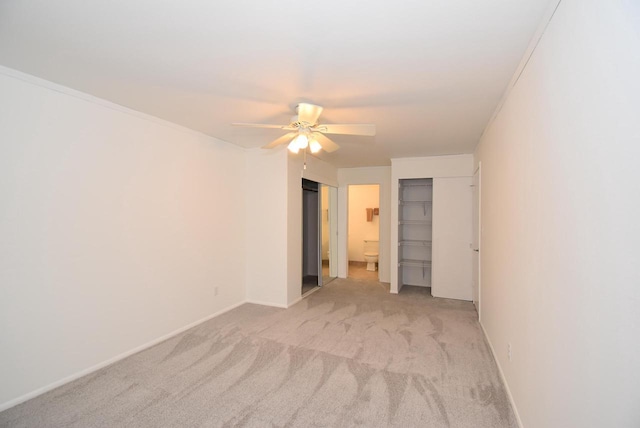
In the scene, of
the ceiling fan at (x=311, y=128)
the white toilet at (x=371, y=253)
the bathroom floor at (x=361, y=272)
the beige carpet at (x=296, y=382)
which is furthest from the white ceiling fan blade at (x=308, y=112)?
the white toilet at (x=371, y=253)

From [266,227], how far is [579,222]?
3.83 metres

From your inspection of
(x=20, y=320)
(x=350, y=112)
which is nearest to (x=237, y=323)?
(x=20, y=320)

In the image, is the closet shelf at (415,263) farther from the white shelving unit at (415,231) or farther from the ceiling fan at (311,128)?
the ceiling fan at (311,128)

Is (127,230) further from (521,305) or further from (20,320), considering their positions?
(521,305)

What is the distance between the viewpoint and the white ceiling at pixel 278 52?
59.2 inches

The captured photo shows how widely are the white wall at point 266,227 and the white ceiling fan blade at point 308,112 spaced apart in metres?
1.78

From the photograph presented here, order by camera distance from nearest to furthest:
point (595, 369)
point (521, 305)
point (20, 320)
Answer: point (595, 369), point (521, 305), point (20, 320)

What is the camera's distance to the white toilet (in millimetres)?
7168

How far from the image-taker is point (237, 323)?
12.3 feet

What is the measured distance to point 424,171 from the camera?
16.7 ft

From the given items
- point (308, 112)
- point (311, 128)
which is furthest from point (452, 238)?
point (308, 112)

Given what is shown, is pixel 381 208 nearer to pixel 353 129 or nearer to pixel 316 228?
pixel 316 228

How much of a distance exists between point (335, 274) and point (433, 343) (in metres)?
3.39

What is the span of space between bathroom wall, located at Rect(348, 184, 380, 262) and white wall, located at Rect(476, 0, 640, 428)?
6.01 m
